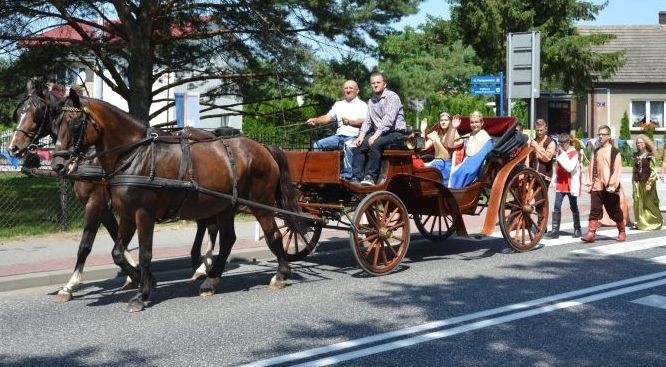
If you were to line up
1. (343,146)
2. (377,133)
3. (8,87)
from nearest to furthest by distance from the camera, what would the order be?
1. (377,133)
2. (343,146)
3. (8,87)

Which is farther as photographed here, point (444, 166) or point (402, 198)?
point (444, 166)

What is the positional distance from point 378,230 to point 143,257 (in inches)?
109

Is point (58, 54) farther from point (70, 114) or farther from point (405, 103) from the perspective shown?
point (70, 114)

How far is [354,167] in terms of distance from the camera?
9.05m

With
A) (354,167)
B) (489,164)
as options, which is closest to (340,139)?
(354,167)

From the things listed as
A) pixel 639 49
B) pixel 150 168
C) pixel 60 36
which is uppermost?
pixel 639 49

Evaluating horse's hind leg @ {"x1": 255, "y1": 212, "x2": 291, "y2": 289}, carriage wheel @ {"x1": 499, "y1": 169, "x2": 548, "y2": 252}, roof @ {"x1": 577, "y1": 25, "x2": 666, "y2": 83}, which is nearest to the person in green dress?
carriage wheel @ {"x1": 499, "y1": 169, "x2": 548, "y2": 252}

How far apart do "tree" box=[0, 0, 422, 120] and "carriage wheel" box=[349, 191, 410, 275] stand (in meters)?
6.31

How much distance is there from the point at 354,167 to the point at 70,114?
3253 mm

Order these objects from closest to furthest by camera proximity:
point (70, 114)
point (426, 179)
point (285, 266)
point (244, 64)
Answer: point (70, 114) < point (285, 266) < point (426, 179) < point (244, 64)

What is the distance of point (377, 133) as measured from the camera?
892cm

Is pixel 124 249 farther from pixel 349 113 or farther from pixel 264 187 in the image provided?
pixel 349 113

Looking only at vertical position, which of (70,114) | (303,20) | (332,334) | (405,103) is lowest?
(332,334)

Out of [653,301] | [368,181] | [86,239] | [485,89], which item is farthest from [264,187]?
[485,89]
